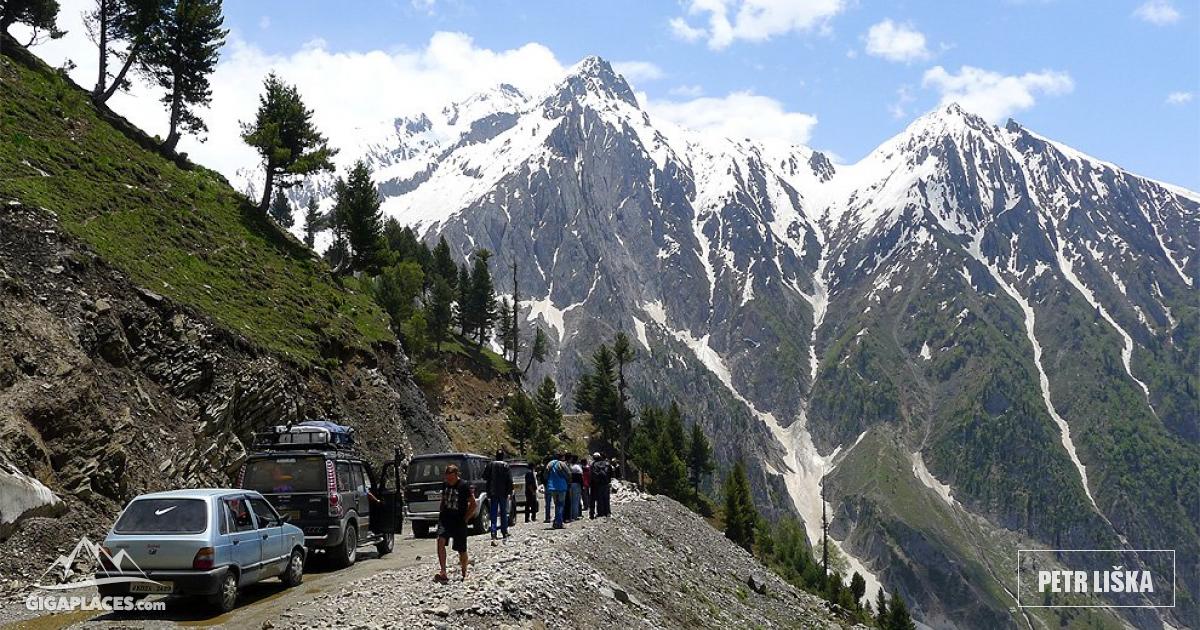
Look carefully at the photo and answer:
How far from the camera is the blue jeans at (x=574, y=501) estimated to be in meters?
31.0

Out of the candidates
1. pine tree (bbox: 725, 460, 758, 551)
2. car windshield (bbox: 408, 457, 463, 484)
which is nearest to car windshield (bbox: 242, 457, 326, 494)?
car windshield (bbox: 408, 457, 463, 484)

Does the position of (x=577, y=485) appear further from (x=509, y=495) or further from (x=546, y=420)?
(x=546, y=420)

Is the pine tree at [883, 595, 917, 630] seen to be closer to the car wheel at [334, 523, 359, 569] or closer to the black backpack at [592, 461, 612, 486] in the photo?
the black backpack at [592, 461, 612, 486]

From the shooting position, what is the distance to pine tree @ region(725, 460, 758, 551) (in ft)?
289

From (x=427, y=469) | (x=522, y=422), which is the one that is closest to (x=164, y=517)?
(x=427, y=469)

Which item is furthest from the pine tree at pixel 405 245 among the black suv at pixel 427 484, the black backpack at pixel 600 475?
the black backpack at pixel 600 475

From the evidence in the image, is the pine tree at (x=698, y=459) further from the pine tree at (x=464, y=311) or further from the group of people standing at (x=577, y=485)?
the group of people standing at (x=577, y=485)

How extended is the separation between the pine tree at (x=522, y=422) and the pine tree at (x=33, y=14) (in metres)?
47.9

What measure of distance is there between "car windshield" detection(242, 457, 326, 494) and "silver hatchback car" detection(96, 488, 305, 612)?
14.2 feet

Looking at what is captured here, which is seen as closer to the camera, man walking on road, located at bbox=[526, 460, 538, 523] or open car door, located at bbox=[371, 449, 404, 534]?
open car door, located at bbox=[371, 449, 404, 534]

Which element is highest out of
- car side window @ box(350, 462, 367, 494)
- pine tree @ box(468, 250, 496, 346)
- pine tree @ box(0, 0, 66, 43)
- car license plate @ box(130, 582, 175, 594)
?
pine tree @ box(0, 0, 66, 43)

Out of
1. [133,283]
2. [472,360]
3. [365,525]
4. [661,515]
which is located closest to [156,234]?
[133,283]

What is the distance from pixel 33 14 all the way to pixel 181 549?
51988 millimetres

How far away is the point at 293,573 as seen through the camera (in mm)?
17969
